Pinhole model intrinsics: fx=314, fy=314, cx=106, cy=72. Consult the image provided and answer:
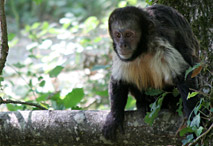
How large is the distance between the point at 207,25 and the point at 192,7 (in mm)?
357

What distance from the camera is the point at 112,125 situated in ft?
11.3

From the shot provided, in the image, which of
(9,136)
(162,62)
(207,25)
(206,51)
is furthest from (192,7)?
(9,136)

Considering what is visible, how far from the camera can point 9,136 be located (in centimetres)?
354

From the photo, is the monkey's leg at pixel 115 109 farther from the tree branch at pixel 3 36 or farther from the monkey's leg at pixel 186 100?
the tree branch at pixel 3 36

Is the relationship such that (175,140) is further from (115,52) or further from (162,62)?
(115,52)

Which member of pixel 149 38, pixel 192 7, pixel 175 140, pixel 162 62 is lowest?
pixel 175 140

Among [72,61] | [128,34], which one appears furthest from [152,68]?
[72,61]

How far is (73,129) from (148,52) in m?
1.22

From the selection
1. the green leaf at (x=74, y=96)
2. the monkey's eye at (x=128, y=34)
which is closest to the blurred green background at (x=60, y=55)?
the green leaf at (x=74, y=96)

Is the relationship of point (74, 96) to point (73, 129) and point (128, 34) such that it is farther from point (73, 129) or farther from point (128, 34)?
point (128, 34)

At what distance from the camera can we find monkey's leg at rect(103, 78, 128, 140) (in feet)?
11.1

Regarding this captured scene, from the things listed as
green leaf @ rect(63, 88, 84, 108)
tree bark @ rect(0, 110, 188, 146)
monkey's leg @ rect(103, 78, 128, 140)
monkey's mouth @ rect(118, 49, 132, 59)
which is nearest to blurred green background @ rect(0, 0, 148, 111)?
green leaf @ rect(63, 88, 84, 108)

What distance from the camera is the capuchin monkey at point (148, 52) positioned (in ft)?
11.4

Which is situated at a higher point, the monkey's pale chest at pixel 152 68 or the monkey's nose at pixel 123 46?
the monkey's nose at pixel 123 46
